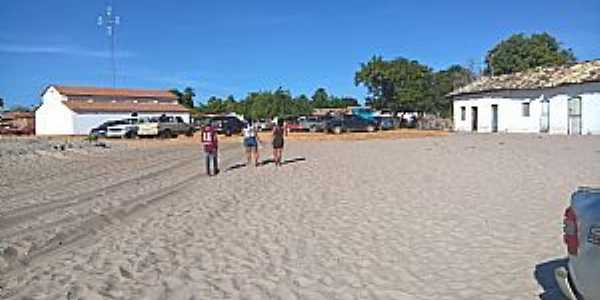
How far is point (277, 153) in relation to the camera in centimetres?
2167

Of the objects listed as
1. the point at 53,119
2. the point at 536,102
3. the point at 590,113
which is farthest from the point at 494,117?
the point at 53,119

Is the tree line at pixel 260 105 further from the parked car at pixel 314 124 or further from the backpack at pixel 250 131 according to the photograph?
the backpack at pixel 250 131

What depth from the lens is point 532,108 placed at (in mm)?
45531

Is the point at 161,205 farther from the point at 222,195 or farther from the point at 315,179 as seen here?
the point at 315,179

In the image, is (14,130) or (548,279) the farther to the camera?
(14,130)

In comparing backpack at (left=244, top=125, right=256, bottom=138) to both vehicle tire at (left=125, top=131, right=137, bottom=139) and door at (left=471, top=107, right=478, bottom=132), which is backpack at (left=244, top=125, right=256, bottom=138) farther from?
→ door at (left=471, top=107, right=478, bottom=132)

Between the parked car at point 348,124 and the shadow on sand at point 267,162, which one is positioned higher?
the parked car at point 348,124

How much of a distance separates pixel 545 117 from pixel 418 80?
3117 centimetres

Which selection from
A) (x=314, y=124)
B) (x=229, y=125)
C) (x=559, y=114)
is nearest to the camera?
(x=559, y=114)

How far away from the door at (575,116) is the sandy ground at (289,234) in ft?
78.7

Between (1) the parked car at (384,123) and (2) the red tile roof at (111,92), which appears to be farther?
(2) the red tile roof at (111,92)

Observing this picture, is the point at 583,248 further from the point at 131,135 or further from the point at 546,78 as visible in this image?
the point at 131,135

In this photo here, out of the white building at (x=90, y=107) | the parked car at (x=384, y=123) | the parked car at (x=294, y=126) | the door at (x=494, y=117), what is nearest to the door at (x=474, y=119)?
the door at (x=494, y=117)

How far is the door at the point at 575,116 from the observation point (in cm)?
4044
